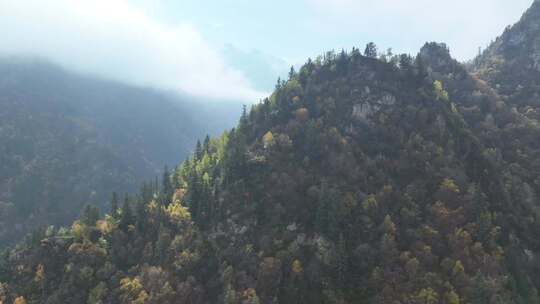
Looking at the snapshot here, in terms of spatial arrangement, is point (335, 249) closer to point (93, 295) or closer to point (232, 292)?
point (232, 292)

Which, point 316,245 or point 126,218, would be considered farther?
point 126,218

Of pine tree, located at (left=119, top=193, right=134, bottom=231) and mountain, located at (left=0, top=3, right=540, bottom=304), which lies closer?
mountain, located at (left=0, top=3, right=540, bottom=304)

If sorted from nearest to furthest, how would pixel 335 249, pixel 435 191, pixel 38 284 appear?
1. pixel 335 249
2. pixel 38 284
3. pixel 435 191

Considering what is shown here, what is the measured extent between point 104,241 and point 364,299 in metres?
97.7

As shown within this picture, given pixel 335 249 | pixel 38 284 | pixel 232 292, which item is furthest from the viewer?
pixel 38 284

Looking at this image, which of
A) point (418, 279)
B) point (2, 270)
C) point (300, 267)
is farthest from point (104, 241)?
point (418, 279)

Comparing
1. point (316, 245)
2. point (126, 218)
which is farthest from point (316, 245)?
point (126, 218)

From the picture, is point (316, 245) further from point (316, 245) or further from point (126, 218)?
point (126, 218)

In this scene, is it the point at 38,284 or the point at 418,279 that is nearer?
the point at 418,279

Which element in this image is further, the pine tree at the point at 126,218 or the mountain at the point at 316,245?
the pine tree at the point at 126,218

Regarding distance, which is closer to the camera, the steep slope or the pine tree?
the steep slope

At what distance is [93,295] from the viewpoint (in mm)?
161375

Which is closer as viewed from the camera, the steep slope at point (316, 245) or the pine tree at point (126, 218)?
the steep slope at point (316, 245)

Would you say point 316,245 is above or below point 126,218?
above
